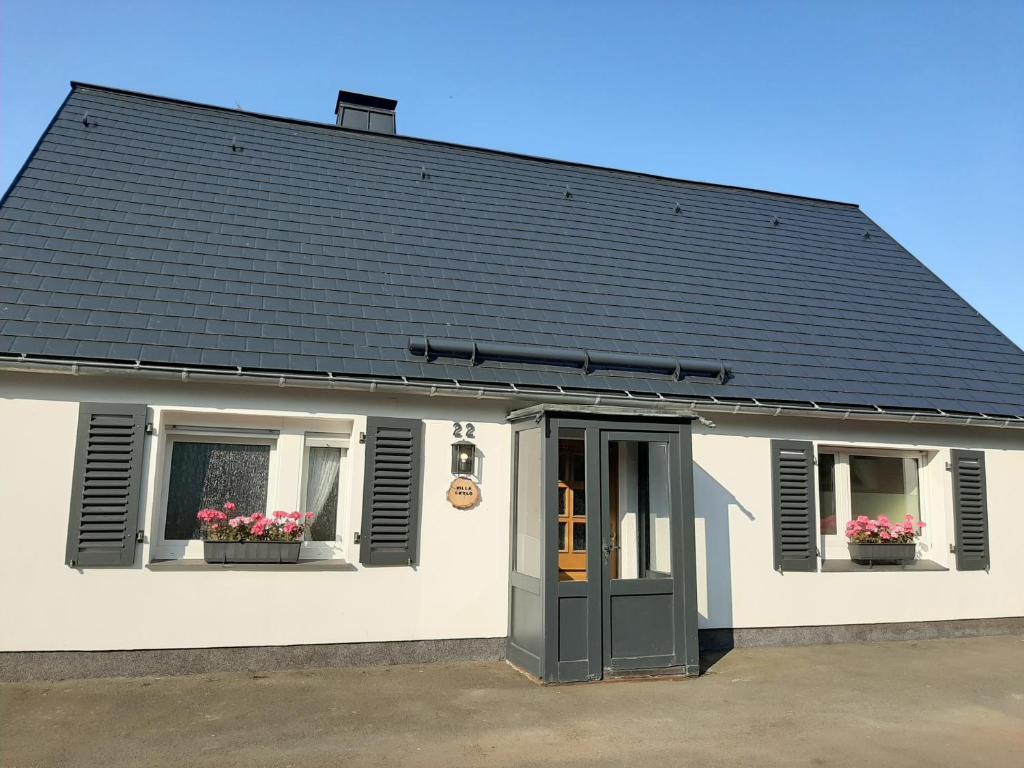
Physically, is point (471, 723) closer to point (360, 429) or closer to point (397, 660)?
point (397, 660)

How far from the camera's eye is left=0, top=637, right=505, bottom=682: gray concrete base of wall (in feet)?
21.9

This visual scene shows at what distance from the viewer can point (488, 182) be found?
471 inches

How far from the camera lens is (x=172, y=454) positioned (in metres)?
7.56

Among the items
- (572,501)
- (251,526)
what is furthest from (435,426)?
(251,526)

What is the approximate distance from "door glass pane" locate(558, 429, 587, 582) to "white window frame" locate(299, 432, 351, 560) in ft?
6.85

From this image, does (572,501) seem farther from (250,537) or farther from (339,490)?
(250,537)

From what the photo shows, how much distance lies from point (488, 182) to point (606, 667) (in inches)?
291

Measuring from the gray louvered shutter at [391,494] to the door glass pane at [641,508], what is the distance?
6.13 ft

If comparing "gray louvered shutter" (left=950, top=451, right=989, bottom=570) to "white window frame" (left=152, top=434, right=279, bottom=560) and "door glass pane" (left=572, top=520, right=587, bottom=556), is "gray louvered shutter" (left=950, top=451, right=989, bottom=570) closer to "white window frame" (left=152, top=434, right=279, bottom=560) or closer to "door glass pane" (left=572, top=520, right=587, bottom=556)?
"door glass pane" (left=572, top=520, right=587, bottom=556)

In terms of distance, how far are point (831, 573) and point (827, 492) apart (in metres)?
0.96

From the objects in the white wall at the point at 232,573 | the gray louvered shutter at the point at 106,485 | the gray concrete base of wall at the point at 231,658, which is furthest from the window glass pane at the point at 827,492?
the gray louvered shutter at the point at 106,485

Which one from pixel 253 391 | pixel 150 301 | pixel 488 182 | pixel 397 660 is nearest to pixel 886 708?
pixel 397 660

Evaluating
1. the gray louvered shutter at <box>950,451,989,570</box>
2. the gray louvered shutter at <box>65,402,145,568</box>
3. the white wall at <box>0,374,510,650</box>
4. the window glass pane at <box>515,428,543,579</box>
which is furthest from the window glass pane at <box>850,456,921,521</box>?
the gray louvered shutter at <box>65,402,145,568</box>

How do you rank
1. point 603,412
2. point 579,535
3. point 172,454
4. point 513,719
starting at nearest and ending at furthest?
1. point 513,719
2. point 603,412
3. point 172,454
4. point 579,535
